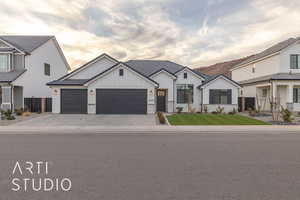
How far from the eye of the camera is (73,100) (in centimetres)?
1984

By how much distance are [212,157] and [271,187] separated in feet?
7.03

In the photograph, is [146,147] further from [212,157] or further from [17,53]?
[17,53]

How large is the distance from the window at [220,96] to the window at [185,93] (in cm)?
215

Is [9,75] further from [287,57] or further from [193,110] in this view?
[287,57]

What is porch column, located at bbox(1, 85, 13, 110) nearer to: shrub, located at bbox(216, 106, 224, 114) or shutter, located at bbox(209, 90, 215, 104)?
shutter, located at bbox(209, 90, 215, 104)

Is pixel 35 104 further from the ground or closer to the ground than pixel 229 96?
closer to the ground

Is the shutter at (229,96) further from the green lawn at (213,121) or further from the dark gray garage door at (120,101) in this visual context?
the dark gray garage door at (120,101)

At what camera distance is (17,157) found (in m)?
6.02

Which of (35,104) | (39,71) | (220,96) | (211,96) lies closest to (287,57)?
(220,96)

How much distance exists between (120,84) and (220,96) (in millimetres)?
11427

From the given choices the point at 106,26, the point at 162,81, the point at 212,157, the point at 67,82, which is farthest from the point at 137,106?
the point at 212,157

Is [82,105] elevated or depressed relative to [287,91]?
depressed

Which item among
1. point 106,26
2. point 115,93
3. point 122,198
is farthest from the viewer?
point 106,26

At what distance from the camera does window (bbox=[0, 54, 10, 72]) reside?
21406 mm
